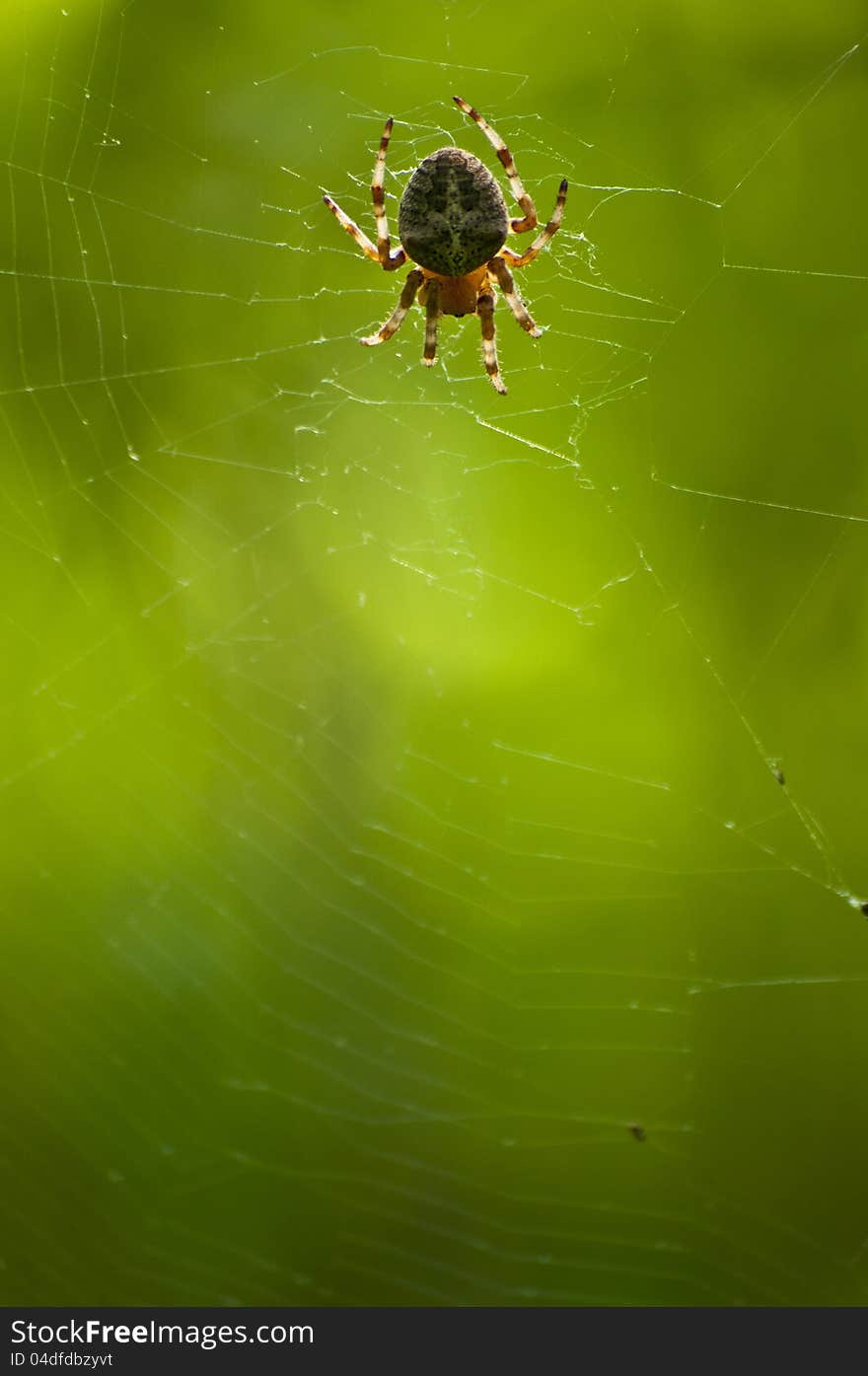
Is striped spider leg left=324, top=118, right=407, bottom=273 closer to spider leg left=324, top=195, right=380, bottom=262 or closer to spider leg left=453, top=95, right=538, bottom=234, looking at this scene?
spider leg left=324, top=195, right=380, bottom=262

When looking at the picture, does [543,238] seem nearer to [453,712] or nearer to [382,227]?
[382,227]

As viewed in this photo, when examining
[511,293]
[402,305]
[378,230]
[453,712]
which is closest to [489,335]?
[511,293]

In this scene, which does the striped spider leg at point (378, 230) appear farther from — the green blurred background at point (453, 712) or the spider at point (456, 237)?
the green blurred background at point (453, 712)

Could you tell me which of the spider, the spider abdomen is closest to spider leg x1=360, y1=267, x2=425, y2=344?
the spider

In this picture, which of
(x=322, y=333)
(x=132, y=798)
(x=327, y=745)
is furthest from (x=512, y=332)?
(x=132, y=798)

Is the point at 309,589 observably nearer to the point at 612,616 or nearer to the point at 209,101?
the point at 612,616

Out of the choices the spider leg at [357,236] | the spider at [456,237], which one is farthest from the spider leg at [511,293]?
the spider leg at [357,236]
